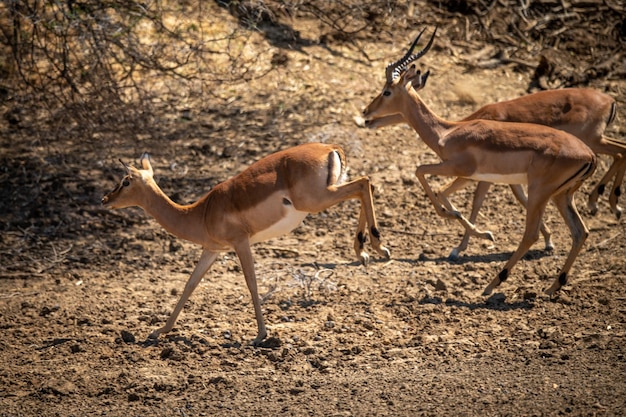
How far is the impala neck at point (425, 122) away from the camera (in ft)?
30.2

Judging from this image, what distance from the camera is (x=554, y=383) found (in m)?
6.46

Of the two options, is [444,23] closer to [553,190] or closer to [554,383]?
[553,190]

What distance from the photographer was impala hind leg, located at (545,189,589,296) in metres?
8.27

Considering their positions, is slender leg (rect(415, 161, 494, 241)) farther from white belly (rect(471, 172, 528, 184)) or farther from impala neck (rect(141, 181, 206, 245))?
impala neck (rect(141, 181, 206, 245))

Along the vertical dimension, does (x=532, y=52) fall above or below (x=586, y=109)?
above

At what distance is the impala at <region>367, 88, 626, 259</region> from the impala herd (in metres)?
0.01

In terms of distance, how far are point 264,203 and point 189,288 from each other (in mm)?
Answer: 1011

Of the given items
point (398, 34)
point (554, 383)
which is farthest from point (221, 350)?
point (398, 34)

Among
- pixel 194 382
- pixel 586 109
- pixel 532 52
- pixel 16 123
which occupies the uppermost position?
pixel 16 123

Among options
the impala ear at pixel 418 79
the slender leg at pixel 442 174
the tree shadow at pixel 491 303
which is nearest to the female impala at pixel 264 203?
the tree shadow at pixel 491 303

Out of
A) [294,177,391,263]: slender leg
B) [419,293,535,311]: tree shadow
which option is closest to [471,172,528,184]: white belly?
[419,293,535,311]: tree shadow

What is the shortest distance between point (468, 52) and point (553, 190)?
6.16 metres

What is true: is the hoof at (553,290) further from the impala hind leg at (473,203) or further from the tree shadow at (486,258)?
the impala hind leg at (473,203)

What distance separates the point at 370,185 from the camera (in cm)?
783
